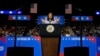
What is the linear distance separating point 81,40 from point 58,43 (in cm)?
51

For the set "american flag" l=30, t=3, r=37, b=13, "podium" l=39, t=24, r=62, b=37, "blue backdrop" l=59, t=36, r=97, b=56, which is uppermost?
"american flag" l=30, t=3, r=37, b=13

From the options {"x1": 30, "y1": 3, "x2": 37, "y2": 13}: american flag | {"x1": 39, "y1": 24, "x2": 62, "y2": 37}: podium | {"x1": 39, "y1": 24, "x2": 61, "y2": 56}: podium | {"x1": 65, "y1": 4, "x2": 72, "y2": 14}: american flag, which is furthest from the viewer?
{"x1": 65, "y1": 4, "x2": 72, "y2": 14}: american flag

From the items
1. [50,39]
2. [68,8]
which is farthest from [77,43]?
[68,8]

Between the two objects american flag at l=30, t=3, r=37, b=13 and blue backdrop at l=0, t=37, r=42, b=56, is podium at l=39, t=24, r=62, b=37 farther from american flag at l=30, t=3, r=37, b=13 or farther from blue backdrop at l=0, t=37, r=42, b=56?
american flag at l=30, t=3, r=37, b=13

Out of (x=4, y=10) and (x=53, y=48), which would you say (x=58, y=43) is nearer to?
(x=53, y=48)

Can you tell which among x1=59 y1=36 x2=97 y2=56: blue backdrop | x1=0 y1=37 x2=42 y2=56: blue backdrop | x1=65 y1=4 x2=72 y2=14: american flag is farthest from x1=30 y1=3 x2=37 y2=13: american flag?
Answer: x1=59 y1=36 x2=97 y2=56: blue backdrop

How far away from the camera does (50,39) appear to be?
223 inches

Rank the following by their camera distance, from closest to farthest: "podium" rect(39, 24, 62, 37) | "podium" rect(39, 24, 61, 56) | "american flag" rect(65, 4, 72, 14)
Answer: "podium" rect(39, 24, 61, 56), "podium" rect(39, 24, 62, 37), "american flag" rect(65, 4, 72, 14)

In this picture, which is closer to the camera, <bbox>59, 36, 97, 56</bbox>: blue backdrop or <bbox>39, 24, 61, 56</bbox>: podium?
<bbox>39, 24, 61, 56</bbox>: podium

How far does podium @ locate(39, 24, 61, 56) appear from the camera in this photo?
5648mm

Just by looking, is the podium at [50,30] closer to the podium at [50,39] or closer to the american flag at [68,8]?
the podium at [50,39]

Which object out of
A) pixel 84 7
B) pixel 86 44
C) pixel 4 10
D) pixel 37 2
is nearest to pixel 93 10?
pixel 84 7

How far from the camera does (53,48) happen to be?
18.6 feet

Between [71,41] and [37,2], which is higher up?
[37,2]
